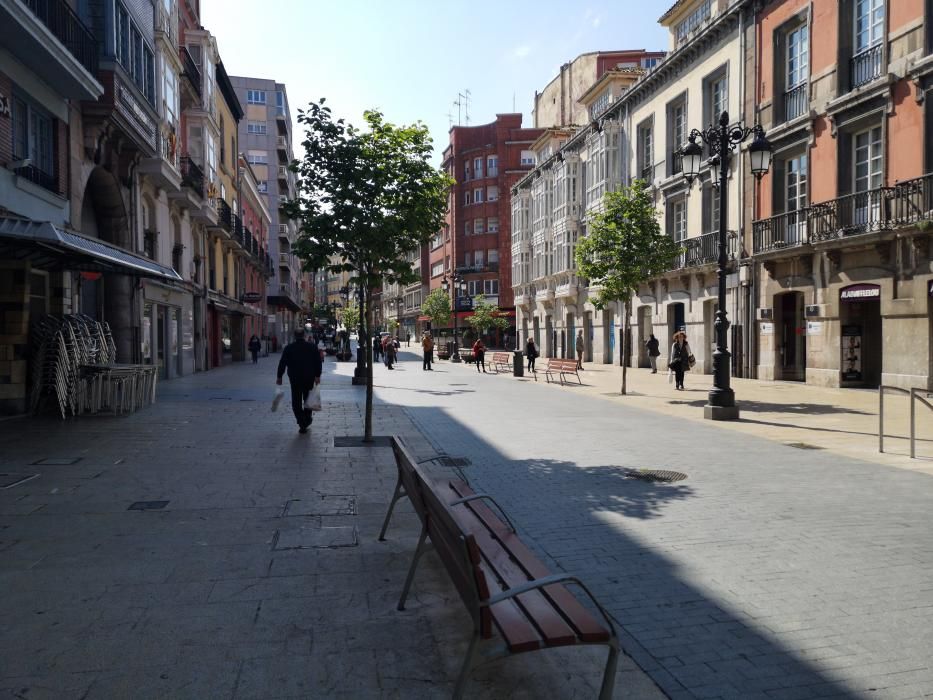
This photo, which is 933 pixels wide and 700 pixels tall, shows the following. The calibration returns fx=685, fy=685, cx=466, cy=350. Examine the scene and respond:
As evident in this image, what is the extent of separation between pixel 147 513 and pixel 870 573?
5.59m

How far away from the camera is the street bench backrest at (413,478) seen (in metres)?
3.81

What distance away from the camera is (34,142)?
13109mm

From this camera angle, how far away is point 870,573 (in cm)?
450

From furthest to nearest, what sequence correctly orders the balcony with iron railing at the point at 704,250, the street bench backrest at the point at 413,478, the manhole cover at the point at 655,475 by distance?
1. the balcony with iron railing at the point at 704,250
2. the manhole cover at the point at 655,475
3. the street bench backrest at the point at 413,478

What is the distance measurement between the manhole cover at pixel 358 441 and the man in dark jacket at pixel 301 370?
2.92ft

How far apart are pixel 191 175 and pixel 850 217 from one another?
69.4 ft

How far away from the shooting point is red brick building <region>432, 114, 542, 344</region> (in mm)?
66688

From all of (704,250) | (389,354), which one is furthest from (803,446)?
(389,354)

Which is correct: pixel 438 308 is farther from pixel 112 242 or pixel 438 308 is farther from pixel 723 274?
pixel 723 274

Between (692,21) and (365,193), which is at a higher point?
(692,21)

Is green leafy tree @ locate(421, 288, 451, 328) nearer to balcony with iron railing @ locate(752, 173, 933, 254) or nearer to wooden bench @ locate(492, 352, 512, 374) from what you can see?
wooden bench @ locate(492, 352, 512, 374)

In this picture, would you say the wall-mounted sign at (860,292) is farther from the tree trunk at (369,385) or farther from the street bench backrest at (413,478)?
the street bench backrest at (413,478)

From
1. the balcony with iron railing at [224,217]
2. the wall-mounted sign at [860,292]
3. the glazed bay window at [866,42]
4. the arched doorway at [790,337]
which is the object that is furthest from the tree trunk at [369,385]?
the balcony with iron railing at [224,217]

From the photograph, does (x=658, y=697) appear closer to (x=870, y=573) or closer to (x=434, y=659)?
(x=434, y=659)
